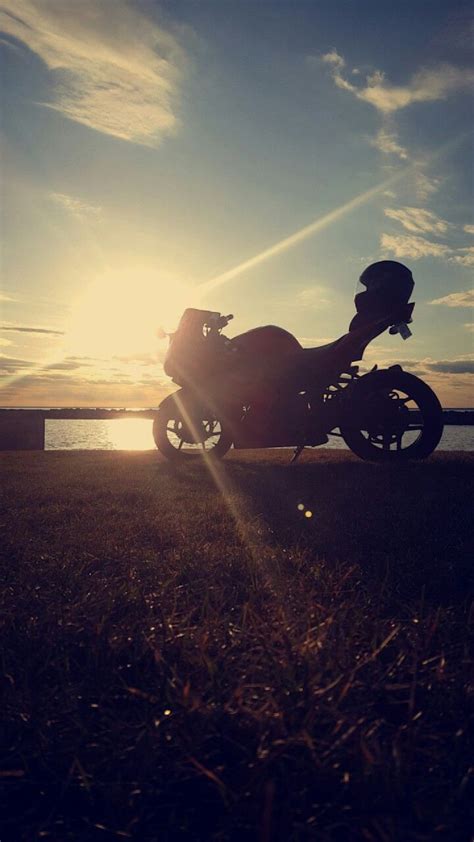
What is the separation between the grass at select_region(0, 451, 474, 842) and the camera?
1.11 m

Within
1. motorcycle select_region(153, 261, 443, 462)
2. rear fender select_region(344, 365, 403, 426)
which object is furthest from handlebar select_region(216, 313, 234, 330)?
rear fender select_region(344, 365, 403, 426)

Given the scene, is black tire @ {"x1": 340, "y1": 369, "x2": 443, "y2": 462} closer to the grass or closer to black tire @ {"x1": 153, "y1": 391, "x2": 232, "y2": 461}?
black tire @ {"x1": 153, "y1": 391, "x2": 232, "y2": 461}

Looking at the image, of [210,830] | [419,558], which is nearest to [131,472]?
[419,558]

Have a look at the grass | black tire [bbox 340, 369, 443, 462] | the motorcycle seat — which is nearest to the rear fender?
black tire [bbox 340, 369, 443, 462]

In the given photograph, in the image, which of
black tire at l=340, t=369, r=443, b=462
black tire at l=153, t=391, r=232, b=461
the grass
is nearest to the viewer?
the grass

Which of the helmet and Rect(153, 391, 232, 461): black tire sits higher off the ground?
the helmet

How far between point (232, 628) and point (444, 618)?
29.3 inches

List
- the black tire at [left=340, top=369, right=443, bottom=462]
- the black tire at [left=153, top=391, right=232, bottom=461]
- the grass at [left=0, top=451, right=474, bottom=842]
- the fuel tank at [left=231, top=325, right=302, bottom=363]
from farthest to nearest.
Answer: the black tire at [left=153, top=391, right=232, bottom=461]
the fuel tank at [left=231, top=325, right=302, bottom=363]
the black tire at [left=340, top=369, right=443, bottom=462]
the grass at [left=0, top=451, right=474, bottom=842]

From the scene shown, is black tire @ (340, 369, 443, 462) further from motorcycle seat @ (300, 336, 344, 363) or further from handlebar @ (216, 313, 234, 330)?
handlebar @ (216, 313, 234, 330)

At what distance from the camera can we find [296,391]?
693cm

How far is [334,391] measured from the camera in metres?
6.82

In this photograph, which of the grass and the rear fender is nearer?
the grass

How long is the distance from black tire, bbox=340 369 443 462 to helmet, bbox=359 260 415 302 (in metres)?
1.03

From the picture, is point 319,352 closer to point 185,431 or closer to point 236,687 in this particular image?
point 185,431
